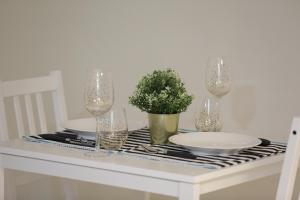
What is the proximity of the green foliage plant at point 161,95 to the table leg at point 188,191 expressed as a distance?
17.0 inches

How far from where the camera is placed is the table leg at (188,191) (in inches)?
70.1

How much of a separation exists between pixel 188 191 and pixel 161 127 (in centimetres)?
44

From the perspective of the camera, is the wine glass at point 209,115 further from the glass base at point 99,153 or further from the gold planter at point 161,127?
the glass base at point 99,153

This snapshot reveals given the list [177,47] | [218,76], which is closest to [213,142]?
[218,76]

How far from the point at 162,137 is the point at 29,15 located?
8.47 feet

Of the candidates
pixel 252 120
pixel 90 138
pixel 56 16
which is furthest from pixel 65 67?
pixel 90 138

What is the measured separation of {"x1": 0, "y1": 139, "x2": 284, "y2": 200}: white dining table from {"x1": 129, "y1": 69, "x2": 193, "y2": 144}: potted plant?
0.19 metres

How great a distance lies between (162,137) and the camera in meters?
2.20

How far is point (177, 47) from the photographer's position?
3.93 metres

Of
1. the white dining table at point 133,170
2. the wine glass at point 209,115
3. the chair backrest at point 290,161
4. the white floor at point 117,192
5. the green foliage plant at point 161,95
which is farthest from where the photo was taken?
the white floor at point 117,192

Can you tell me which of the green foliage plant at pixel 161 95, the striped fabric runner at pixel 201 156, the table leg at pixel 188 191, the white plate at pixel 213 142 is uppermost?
the green foliage plant at pixel 161 95

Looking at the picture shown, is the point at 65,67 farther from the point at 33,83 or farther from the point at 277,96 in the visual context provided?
the point at 33,83

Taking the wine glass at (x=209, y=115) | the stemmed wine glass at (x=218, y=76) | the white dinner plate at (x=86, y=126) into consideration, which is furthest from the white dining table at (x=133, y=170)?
the stemmed wine glass at (x=218, y=76)

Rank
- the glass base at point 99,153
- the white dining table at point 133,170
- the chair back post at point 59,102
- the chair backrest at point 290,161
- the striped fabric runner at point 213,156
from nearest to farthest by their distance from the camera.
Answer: the chair backrest at point 290,161
the white dining table at point 133,170
the striped fabric runner at point 213,156
the glass base at point 99,153
the chair back post at point 59,102
